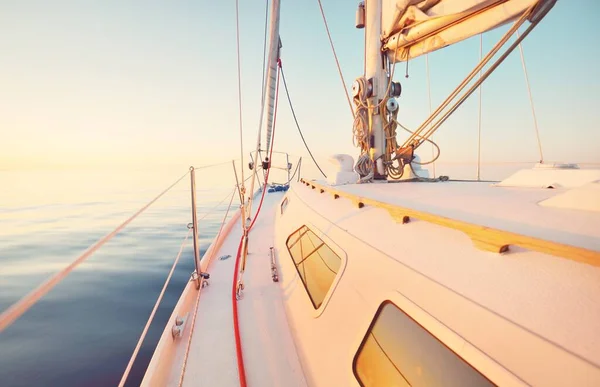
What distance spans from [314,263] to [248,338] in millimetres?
848

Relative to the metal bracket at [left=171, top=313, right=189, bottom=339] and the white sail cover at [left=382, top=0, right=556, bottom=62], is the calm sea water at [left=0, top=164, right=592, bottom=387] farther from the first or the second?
the white sail cover at [left=382, top=0, right=556, bottom=62]

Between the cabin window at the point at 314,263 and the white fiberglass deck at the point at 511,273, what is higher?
the white fiberglass deck at the point at 511,273

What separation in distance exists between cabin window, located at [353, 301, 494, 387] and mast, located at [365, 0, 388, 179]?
3.72 metres

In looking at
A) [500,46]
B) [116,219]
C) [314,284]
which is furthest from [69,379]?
[116,219]

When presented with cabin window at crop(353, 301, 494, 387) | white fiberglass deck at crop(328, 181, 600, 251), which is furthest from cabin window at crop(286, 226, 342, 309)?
white fiberglass deck at crop(328, 181, 600, 251)

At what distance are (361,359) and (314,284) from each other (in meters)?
0.92

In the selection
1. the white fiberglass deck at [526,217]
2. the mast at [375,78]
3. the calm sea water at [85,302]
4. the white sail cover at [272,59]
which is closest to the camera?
the white fiberglass deck at [526,217]

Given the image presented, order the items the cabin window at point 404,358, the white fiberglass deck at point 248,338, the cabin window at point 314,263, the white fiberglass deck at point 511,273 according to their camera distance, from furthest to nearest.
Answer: the cabin window at point 314,263
the white fiberglass deck at point 248,338
the cabin window at point 404,358
the white fiberglass deck at point 511,273

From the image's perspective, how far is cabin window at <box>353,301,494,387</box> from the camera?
2.80 ft

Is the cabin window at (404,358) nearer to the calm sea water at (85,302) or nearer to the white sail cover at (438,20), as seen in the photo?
the calm sea water at (85,302)

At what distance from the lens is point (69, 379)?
2.61 meters

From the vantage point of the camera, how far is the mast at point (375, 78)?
4527 millimetres

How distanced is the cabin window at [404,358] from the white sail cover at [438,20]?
11.7ft

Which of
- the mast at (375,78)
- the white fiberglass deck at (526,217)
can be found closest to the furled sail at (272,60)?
the mast at (375,78)
